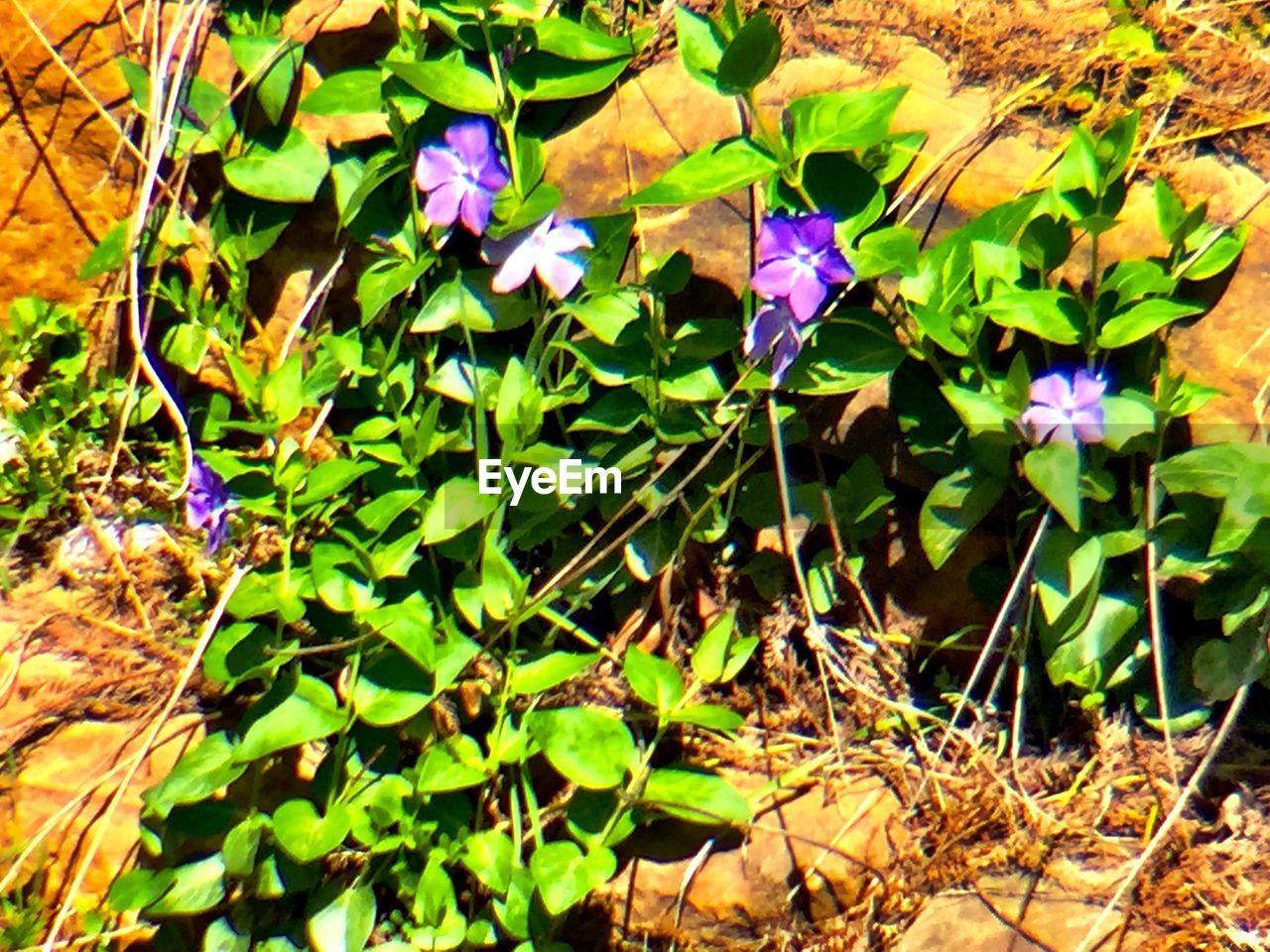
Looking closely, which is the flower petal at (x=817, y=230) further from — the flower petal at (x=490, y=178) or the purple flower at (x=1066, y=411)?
the flower petal at (x=490, y=178)

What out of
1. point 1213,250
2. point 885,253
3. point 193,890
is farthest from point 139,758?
point 1213,250

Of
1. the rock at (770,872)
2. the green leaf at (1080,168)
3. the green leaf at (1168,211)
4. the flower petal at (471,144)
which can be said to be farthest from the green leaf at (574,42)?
the rock at (770,872)

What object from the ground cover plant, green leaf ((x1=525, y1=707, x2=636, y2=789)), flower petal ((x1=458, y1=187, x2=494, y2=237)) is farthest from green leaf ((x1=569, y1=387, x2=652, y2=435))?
green leaf ((x1=525, y1=707, x2=636, y2=789))

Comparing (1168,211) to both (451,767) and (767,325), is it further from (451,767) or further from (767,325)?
(451,767)

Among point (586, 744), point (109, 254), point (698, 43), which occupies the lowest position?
point (586, 744)

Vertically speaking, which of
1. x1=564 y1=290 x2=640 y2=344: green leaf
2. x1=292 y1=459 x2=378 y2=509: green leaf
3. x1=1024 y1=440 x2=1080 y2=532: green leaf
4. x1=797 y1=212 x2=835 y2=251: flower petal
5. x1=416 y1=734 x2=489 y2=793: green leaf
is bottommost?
x1=416 y1=734 x2=489 y2=793: green leaf

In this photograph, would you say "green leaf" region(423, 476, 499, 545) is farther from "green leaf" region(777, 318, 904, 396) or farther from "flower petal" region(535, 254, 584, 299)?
"green leaf" region(777, 318, 904, 396)
